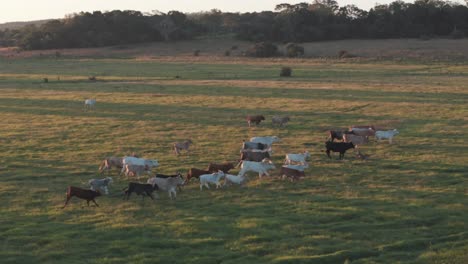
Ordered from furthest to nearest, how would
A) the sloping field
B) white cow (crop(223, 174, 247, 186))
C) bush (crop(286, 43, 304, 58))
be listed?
Answer: bush (crop(286, 43, 304, 58)) < the sloping field < white cow (crop(223, 174, 247, 186))

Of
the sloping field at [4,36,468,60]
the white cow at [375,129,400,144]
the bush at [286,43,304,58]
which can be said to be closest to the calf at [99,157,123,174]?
the white cow at [375,129,400,144]

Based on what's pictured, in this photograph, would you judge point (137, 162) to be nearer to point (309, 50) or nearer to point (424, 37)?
point (309, 50)

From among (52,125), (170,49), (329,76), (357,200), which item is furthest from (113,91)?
(170,49)

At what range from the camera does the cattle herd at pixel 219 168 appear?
17.1 m

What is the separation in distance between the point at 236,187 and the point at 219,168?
170 centimetres

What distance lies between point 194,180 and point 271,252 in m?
6.70

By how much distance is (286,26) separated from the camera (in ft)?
368

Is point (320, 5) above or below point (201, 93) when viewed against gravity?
above

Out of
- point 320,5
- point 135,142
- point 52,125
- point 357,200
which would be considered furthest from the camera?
point 320,5

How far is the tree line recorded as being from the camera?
4345 inches

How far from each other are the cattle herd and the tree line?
8836 cm

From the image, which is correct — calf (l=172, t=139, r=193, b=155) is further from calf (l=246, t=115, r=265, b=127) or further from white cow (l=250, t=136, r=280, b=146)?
calf (l=246, t=115, r=265, b=127)

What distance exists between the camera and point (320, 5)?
133 meters

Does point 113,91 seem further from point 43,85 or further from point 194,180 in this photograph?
point 194,180
